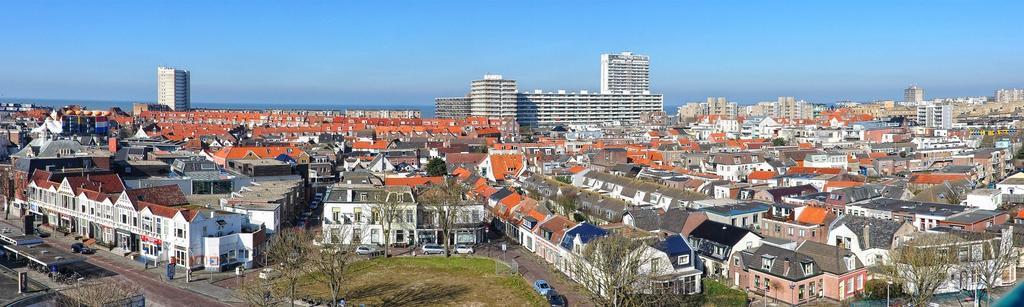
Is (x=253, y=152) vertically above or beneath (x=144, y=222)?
above

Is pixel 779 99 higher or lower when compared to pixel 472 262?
higher

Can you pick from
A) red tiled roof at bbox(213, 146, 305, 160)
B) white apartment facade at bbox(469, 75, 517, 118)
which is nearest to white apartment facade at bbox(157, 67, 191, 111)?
white apartment facade at bbox(469, 75, 517, 118)

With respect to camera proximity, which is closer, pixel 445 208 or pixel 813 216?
pixel 813 216

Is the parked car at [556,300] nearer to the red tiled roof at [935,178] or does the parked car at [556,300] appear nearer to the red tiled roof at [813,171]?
the red tiled roof at [813,171]

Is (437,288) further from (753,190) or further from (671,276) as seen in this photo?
(753,190)

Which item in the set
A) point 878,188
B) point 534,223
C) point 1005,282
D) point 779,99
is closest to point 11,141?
point 534,223

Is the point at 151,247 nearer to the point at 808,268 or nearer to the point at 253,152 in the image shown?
the point at 808,268

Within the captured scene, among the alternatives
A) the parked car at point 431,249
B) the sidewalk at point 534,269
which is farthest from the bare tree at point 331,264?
the sidewalk at point 534,269

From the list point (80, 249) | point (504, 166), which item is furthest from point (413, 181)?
point (80, 249)
